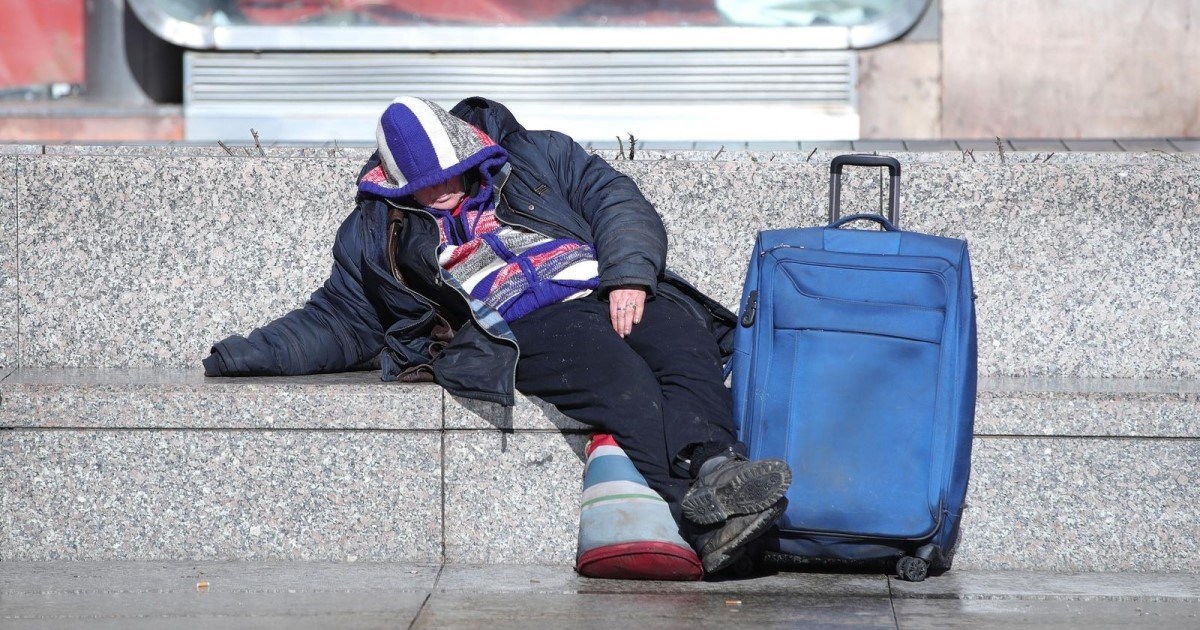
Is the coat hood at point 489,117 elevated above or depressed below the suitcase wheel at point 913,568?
above

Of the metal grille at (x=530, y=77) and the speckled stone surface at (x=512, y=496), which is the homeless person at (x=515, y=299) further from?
the metal grille at (x=530, y=77)

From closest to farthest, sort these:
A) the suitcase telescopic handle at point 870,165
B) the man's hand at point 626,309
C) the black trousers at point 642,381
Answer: the black trousers at point 642,381
the man's hand at point 626,309
the suitcase telescopic handle at point 870,165

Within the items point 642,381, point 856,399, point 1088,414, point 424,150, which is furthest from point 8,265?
point 1088,414

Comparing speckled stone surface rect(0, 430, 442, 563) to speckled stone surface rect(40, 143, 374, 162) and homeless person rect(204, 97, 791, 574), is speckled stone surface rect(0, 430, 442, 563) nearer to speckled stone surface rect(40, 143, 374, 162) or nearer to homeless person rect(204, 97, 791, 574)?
homeless person rect(204, 97, 791, 574)

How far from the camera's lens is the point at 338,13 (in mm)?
7379

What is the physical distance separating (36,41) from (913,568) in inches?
237

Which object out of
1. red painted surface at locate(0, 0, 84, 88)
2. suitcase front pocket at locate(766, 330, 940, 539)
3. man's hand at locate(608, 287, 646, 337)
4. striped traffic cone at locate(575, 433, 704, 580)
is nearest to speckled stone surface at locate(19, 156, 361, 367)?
man's hand at locate(608, 287, 646, 337)

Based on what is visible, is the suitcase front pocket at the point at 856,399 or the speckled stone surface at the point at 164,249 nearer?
the suitcase front pocket at the point at 856,399

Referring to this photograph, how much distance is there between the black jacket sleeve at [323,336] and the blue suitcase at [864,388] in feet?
3.89

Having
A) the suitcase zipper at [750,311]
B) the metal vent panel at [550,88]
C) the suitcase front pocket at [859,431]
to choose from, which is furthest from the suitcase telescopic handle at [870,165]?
the metal vent panel at [550,88]

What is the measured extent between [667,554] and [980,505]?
0.93 meters

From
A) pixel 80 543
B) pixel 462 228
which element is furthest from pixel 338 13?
pixel 80 543

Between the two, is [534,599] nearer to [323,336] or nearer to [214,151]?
[323,336]

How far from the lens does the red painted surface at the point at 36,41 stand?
7730mm
